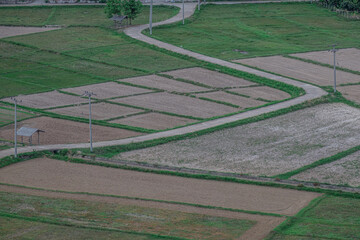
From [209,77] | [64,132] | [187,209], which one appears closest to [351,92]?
[209,77]

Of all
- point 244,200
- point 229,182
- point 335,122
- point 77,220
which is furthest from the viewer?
point 335,122

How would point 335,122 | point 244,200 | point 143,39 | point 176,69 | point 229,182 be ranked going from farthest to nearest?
point 143,39 → point 176,69 → point 335,122 → point 229,182 → point 244,200

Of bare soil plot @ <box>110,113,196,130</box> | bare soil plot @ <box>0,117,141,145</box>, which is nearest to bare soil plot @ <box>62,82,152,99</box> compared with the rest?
bare soil plot @ <box>110,113,196,130</box>

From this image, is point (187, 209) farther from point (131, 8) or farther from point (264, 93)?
point (131, 8)

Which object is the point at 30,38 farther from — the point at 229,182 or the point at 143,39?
the point at 229,182

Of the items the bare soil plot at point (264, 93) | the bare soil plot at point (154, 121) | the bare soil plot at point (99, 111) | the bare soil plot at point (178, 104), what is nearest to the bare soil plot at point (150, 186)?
the bare soil plot at point (154, 121)

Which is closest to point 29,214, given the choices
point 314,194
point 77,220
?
point 77,220
